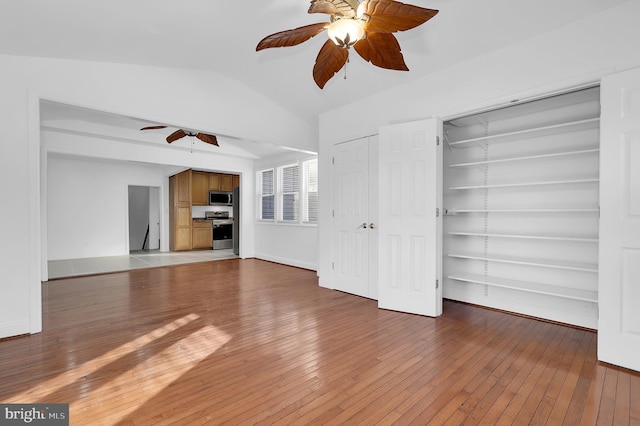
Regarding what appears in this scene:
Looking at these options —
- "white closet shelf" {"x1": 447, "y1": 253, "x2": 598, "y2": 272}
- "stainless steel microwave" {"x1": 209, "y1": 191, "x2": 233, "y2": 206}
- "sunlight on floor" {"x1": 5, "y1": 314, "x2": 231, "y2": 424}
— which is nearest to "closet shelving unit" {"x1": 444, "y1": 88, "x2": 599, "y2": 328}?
"white closet shelf" {"x1": 447, "y1": 253, "x2": 598, "y2": 272}

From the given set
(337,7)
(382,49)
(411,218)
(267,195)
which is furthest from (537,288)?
(267,195)

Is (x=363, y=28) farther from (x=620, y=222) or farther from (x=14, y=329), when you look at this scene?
(x=14, y=329)

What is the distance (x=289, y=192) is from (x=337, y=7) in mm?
5200

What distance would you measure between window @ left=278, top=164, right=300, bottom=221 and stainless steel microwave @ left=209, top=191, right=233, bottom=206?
3710 mm

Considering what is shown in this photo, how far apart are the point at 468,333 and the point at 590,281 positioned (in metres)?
1.39

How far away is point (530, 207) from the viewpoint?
3424 mm

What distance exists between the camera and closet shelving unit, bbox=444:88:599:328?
10.1ft

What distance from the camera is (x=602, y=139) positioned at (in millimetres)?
2398

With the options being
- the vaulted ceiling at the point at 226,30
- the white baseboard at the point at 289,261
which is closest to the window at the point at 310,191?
the white baseboard at the point at 289,261

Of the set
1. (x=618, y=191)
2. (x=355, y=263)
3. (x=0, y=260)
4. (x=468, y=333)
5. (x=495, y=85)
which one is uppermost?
(x=495, y=85)

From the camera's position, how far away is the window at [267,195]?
24.4ft

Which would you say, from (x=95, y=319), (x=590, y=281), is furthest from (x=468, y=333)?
(x=95, y=319)

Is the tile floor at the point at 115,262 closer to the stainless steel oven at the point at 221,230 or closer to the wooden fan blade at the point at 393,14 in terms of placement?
the stainless steel oven at the point at 221,230

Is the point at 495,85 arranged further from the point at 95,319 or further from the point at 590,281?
the point at 95,319
